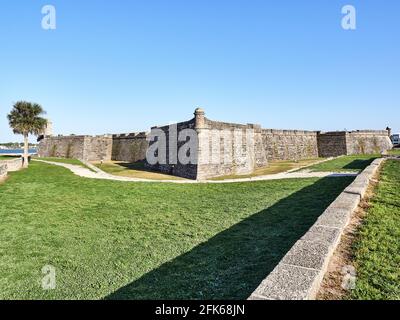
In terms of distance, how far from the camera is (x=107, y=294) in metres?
4.35

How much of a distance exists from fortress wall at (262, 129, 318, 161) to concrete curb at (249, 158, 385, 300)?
30.5 m

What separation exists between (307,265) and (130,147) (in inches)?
1467

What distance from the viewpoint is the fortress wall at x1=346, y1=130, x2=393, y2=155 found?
3844cm

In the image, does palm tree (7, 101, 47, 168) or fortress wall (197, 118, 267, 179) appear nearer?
fortress wall (197, 118, 267, 179)

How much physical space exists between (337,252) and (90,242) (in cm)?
533

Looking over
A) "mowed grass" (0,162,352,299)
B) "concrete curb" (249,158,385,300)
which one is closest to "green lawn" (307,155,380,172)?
"mowed grass" (0,162,352,299)

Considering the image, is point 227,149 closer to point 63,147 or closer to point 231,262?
point 231,262

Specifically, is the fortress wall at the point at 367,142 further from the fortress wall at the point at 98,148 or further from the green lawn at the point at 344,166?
the fortress wall at the point at 98,148

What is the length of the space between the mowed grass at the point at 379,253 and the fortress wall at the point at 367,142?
118ft

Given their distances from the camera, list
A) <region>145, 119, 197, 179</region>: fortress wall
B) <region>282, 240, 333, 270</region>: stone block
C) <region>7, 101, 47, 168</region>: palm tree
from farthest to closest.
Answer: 1. <region>7, 101, 47, 168</region>: palm tree
2. <region>145, 119, 197, 179</region>: fortress wall
3. <region>282, 240, 333, 270</region>: stone block

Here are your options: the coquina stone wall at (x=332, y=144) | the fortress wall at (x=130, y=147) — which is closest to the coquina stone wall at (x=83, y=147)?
the fortress wall at (x=130, y=147)

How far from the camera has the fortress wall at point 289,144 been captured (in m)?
35.0

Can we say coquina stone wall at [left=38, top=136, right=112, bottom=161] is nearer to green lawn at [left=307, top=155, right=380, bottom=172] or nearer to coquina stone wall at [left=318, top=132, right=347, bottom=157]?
coquina stone wall at [left=318, top=132, right=347, bottom=157]

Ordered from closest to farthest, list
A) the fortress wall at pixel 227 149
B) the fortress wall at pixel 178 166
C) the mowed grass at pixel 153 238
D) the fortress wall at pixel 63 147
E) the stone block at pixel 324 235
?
the stone block at pixel 324 235 → the mowed grass at pixel 153 238 → the fortress wall at pixel 227 149 → the fortress wall at pixel 178 166 → the fortress wall at pixel 63 147
